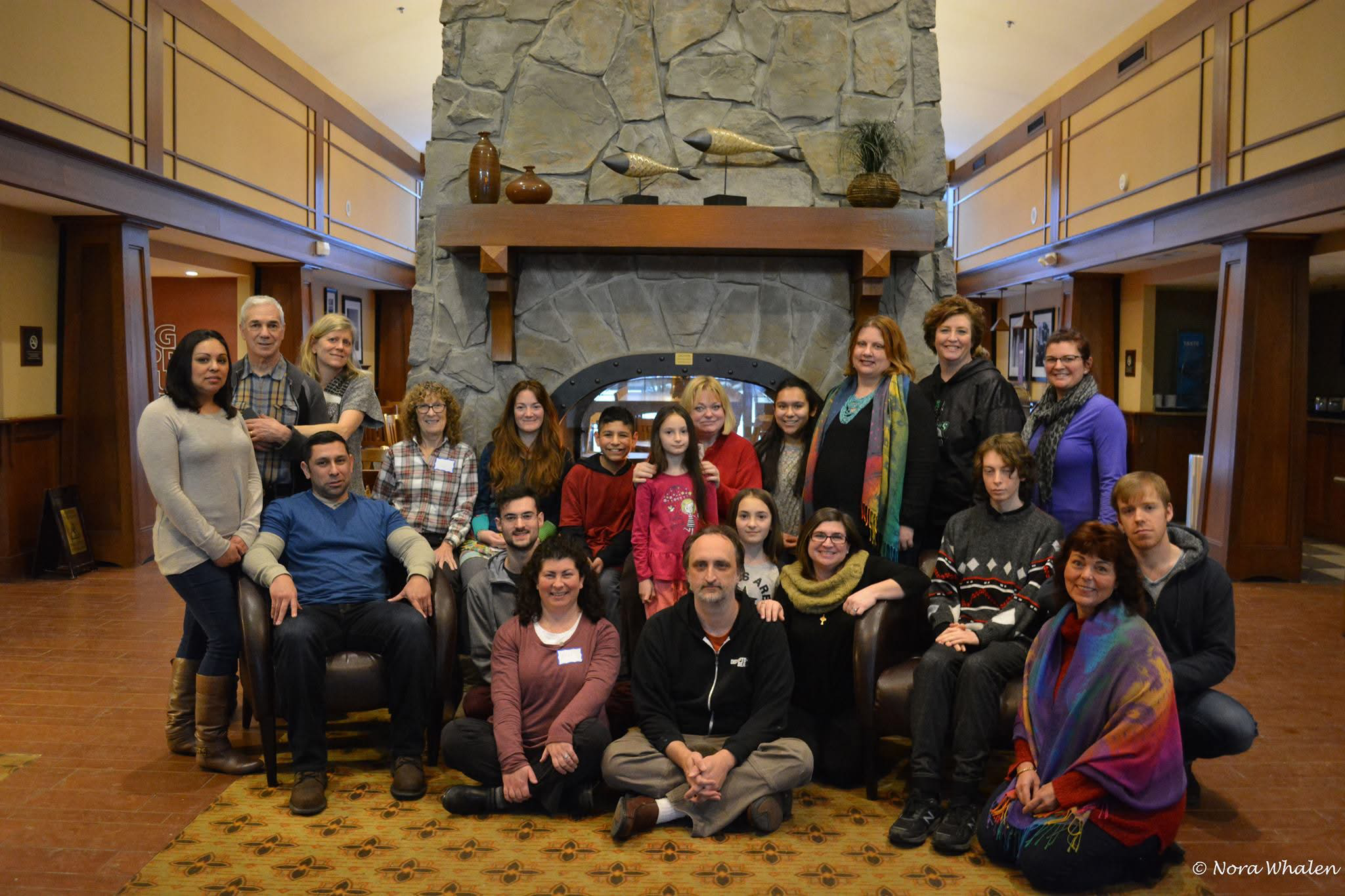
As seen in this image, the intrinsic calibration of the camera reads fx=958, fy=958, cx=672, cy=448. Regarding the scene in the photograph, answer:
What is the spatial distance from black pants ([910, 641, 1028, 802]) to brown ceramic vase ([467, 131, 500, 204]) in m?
2.79

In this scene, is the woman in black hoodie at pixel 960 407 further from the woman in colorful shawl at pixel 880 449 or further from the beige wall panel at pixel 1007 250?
the beige wall panel at pixel 1007 250

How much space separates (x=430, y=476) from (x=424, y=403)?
11.2 inches

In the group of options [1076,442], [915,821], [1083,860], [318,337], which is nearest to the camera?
[1083,860]

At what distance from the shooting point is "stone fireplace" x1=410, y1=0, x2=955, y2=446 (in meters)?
4.53

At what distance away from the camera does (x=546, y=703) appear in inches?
113

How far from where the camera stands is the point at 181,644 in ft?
10.7

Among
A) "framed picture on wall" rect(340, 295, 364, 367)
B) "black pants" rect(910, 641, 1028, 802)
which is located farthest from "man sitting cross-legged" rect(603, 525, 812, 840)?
"framed picture on wall" rect(340, 295, 364, 367)

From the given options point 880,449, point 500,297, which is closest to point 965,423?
point 880,449

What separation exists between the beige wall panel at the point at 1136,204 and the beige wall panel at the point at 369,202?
722 cm

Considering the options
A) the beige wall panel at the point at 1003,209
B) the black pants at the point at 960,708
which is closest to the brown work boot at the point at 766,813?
the black pants at the point at 960,708

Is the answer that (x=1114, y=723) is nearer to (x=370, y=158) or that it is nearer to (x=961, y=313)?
(x=961, y=313)

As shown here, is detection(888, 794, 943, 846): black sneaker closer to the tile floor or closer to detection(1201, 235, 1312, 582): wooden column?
the tile floor

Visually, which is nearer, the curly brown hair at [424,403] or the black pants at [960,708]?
the black pants at [960,708]

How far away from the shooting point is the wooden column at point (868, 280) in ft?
14.0
